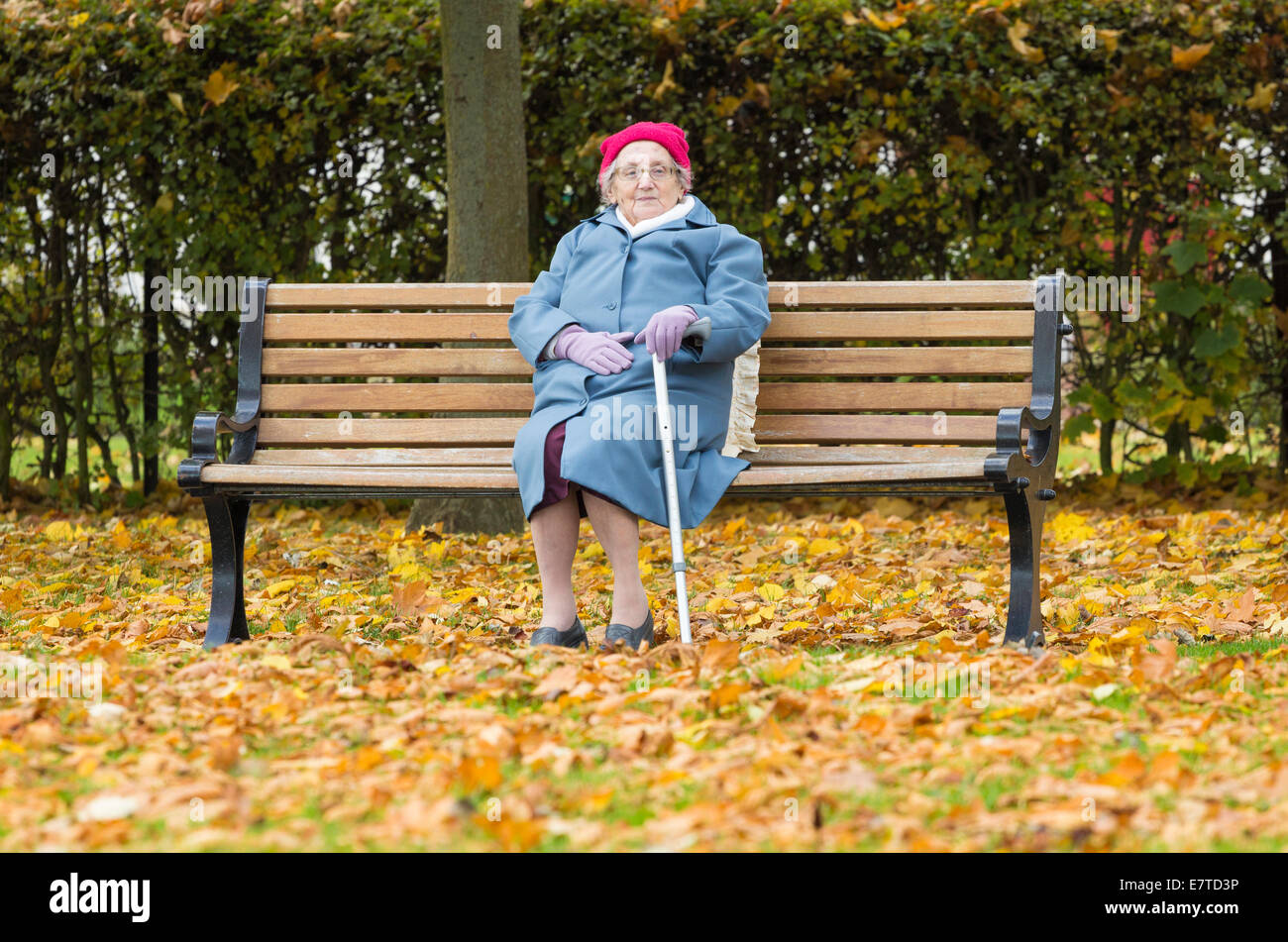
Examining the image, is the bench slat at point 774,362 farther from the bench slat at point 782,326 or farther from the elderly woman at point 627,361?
the elderly woman at point 627,361

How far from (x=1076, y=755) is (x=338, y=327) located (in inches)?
103

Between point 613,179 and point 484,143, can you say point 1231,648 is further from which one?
point 484,143

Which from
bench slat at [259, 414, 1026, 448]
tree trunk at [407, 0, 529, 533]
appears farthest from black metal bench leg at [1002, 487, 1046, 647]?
tree trunk at [407, 0, 529, 533]

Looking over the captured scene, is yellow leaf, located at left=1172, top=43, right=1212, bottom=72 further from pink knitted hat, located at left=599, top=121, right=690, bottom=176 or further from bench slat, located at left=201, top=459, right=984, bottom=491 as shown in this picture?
bench slat, located at left=201, top=459, right=984, bottom=491

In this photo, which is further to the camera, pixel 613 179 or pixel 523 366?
pixel 523 366

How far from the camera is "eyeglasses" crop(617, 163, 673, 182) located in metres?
3.96

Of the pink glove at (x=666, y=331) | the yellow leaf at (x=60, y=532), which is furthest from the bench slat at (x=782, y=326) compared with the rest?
the yellow leaf at (x=60, y=532)

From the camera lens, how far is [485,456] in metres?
4.09

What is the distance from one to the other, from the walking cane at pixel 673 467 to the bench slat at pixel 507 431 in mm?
573

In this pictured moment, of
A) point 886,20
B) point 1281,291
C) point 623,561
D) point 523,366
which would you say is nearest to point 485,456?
point 523,366

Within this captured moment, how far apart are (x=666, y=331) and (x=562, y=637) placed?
2.68 ft

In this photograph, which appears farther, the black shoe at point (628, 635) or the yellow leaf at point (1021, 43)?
the yellow leaf at point (1021, 43)

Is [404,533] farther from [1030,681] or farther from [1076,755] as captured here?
[1076,755]

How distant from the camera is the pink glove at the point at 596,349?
3.71 meters
